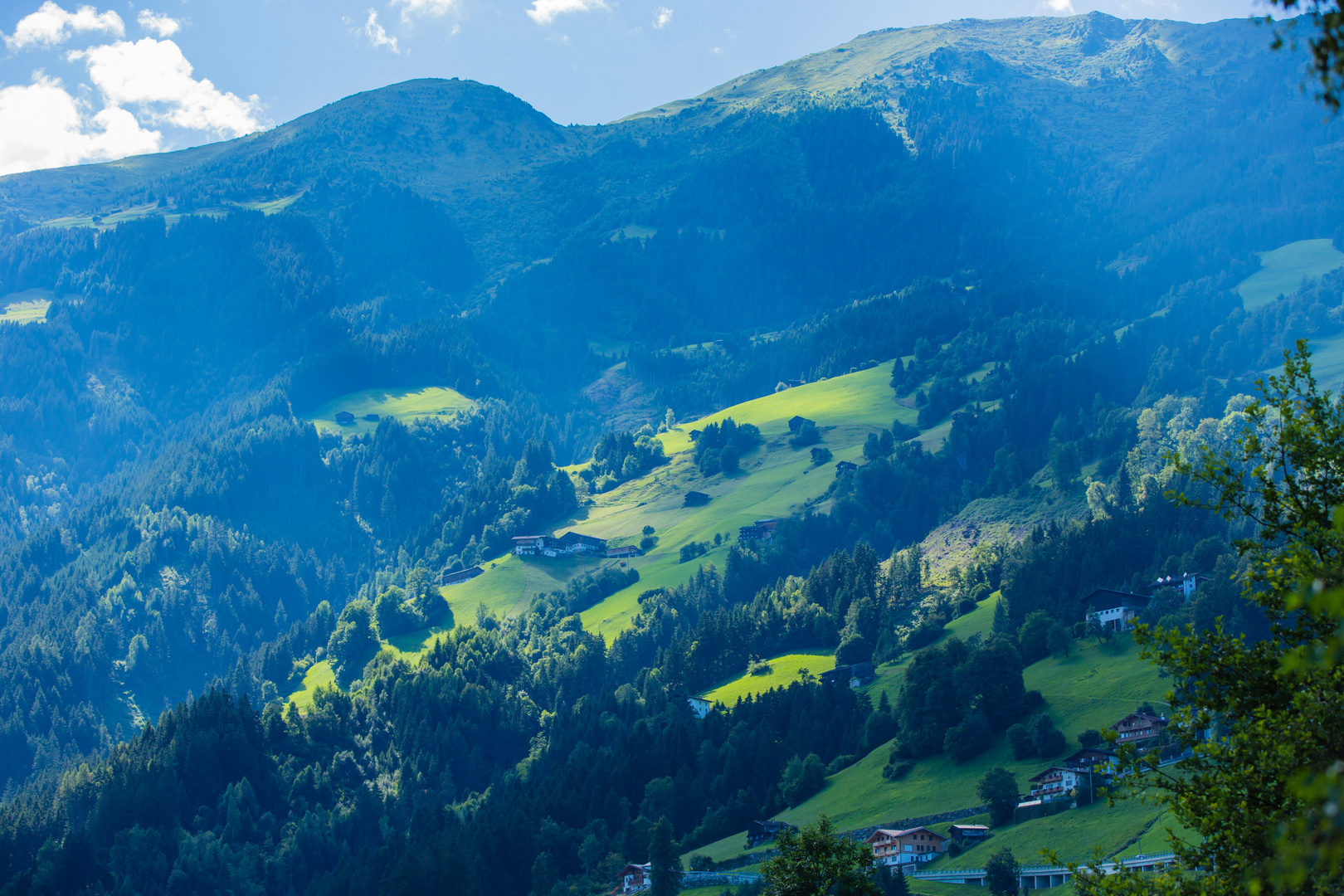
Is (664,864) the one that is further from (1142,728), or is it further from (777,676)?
(777,676)

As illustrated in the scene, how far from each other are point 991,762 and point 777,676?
5766cm

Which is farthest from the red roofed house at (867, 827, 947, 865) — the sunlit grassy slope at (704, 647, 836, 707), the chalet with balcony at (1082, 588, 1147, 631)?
the sunlit grassy slope at (704, 647, 836, 707)

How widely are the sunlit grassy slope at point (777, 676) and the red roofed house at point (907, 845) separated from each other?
62.3 metres

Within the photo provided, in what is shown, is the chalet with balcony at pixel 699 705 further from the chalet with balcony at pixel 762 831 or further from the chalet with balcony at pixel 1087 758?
the chalet with balcony at pixel 1087 758

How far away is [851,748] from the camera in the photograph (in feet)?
428

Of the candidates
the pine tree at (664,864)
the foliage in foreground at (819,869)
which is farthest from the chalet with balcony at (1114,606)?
the foliage in foreground at (819,869)

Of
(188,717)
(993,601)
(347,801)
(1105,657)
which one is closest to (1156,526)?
(993,601)

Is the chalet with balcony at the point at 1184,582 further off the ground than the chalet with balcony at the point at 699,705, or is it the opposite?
the chalet with balcony at the point at 1184,582

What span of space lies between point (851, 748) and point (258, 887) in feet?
238

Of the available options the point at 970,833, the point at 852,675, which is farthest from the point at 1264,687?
the point at 852,675

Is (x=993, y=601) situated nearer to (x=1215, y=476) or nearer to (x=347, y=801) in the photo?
(x=347, y=801)

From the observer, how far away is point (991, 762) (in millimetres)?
107562

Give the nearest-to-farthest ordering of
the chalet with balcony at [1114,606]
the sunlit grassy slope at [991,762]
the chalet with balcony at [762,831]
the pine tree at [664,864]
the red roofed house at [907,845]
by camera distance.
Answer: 1. the red roofed house at [907,845]
2. the pine tree at [664,864]
3. the sunlit grassy slope at [991,762]
4. the chalet with balcony at [762,831]
5. the chalet with balcony at [1114,606]

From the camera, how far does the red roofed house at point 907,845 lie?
8888 centimetres
